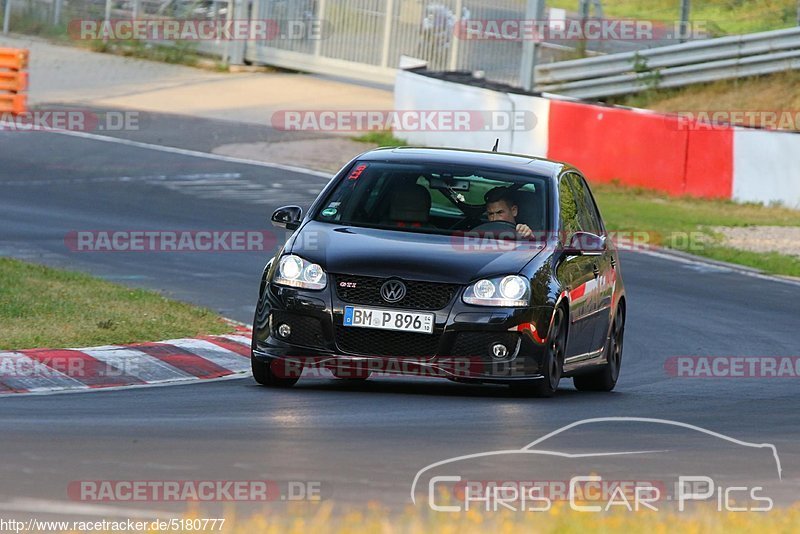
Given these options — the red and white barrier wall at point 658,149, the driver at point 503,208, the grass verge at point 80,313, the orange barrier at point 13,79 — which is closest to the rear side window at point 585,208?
the driver at point 503,208

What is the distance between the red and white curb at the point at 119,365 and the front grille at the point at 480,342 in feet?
6.21

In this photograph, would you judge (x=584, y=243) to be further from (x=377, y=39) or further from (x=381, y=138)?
(x=377, y=39)

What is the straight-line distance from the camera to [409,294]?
31.9 feet

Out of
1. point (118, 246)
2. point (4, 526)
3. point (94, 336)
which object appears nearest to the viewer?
point (4, 526)

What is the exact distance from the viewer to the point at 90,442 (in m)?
7.54

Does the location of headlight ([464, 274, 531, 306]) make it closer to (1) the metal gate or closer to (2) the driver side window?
(2) the driver side window

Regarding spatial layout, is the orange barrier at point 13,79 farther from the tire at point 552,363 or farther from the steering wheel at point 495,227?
the tire at point 552,363

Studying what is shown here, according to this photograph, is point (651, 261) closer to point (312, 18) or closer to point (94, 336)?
point (94, 336)

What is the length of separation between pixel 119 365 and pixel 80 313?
1671 millimetres

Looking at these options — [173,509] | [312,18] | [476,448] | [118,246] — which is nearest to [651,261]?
[118,246]

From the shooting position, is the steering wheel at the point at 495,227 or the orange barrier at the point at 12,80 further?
the orange barrier at the point at 12,80

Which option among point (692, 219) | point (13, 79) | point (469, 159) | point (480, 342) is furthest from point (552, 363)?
point (13, 79)

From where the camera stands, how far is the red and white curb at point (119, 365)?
32.6ft

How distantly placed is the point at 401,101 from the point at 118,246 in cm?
1253
